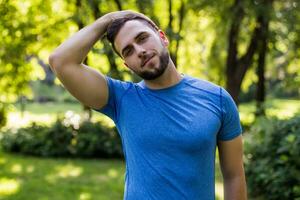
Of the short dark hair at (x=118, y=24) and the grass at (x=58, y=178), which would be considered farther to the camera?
the grass at (x=58, y=178)

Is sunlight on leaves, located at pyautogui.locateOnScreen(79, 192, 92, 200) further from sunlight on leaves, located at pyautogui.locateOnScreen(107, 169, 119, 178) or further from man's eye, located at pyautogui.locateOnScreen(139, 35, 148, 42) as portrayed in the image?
man's eye, located at pyautogui.locateOnScreen(139, 35, 148, 42)

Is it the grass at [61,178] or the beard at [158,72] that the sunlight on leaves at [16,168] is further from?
the beard at [158,72]

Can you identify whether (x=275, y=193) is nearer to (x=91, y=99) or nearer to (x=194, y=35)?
(x=91, y=99)

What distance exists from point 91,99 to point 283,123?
4956mm

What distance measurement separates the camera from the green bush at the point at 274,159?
18.9 feet

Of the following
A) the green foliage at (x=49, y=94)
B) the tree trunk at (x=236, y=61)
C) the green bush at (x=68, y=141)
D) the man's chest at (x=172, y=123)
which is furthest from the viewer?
the green foliage at (x=49, y=94)

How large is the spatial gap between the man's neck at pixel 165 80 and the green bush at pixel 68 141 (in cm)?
941

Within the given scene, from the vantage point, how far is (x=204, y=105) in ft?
6.36

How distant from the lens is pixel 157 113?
1.93m

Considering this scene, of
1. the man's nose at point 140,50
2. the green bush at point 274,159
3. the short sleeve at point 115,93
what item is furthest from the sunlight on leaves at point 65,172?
the man's nose at point 140,50

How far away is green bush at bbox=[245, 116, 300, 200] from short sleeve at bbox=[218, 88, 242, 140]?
11.5ft

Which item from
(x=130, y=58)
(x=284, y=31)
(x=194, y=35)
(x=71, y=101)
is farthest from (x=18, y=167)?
(x=71, y=101)

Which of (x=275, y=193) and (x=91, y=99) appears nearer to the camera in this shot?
(x=91, y=99)

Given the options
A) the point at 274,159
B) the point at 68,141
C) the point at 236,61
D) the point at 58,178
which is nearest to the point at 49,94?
the point at 236,61
